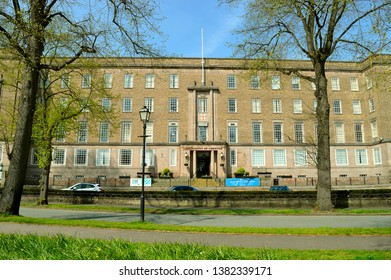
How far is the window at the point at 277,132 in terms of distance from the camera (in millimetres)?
48188

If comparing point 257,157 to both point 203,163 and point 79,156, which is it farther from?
point 79,156

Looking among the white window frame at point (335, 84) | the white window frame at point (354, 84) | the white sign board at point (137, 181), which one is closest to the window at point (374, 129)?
the white window frame at point (354, 84)

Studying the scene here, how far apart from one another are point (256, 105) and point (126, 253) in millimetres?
45956

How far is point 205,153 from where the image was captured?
47438 millimetres

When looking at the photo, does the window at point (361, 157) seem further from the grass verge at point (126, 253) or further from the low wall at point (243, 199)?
the grass verge at point (126, 253)

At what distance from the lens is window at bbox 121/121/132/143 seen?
156 feet

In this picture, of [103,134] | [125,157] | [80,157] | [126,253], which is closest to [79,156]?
[80,157]

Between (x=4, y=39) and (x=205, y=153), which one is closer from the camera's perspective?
(x=4, y=39)

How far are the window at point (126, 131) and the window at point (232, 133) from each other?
15.9m

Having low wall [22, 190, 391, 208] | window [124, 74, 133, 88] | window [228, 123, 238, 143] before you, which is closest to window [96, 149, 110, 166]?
window [124, 74, 133, 88]

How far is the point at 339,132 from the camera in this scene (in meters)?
49.0

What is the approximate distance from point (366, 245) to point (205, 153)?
1561 inches

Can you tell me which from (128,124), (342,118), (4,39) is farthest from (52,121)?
(342,118)

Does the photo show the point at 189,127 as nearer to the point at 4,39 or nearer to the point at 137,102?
the point at 137,102
